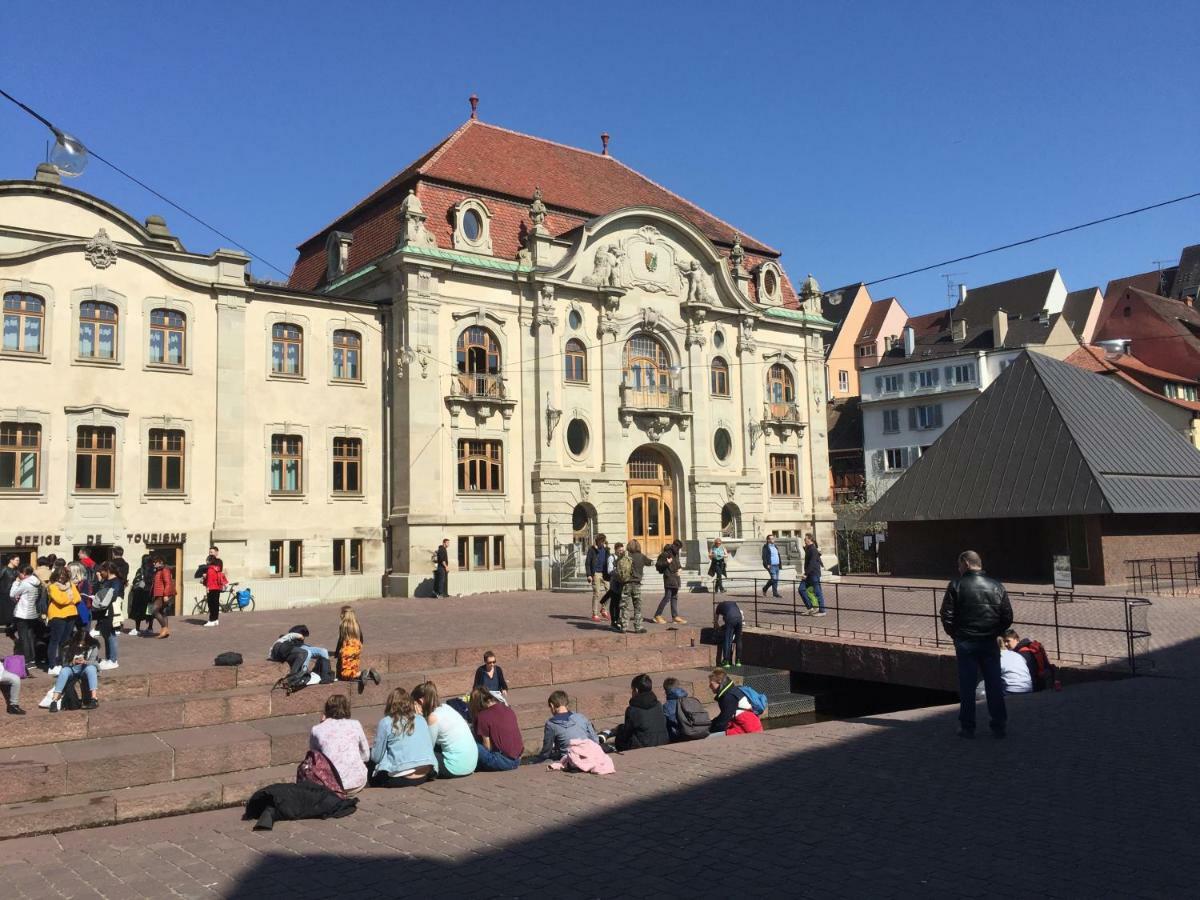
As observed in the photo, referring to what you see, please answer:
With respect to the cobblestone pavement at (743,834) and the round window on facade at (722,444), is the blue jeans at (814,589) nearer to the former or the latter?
the cobblestone pavement at (743,834)

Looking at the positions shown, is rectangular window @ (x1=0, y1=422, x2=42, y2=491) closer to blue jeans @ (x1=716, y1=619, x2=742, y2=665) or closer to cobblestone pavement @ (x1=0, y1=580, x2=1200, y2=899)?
blue jeans @ (x1=716, y1=619, x2=742, y2=665)

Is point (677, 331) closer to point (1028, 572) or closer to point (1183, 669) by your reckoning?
point (1028, 572)

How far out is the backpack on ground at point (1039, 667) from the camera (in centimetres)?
1443

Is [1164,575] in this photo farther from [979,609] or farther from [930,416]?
[930,416]

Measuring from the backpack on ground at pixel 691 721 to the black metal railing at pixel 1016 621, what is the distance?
572 cm

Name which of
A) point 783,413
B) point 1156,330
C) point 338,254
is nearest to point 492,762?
point 338,254

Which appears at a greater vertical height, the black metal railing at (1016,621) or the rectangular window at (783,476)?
the rectangular window at (783,476)

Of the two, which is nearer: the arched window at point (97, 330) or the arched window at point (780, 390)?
the arched window at point (97, 330)

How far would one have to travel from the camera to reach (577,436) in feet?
119

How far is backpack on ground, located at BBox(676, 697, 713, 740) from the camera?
43.3 ft

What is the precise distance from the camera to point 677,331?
39.3 m

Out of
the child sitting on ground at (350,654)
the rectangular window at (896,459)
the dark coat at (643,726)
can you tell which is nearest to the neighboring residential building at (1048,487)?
the rectangular window at (896,459)

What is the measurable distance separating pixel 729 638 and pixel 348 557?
15873 millimetres

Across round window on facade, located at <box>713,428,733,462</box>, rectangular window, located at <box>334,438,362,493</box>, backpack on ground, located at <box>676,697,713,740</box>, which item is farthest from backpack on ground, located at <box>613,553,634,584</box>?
round window on facade, located at <box>713,428,733,462</box>
